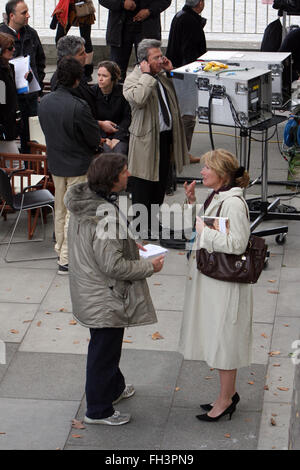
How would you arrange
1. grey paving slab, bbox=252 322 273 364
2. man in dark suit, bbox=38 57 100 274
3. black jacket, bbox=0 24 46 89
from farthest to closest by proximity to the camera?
black jacket, bbox=0 24 46 89, man in dark suit, bbox=38 57 100 274, grey paving slab, bbox=252 322 273 364

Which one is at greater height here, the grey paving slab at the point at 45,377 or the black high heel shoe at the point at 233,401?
the black high heel shoe at the point at 233,401

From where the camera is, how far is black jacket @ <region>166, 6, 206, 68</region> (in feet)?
39.1

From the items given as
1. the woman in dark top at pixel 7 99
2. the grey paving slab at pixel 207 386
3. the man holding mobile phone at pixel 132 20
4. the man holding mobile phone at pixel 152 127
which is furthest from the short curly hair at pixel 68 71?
the man holding mobile phone at pixel 132 20

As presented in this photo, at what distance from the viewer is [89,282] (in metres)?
5.76

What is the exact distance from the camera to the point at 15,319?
25.7 ft

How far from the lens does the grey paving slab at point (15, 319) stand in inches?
296

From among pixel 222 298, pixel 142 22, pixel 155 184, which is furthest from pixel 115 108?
pixel 142 22

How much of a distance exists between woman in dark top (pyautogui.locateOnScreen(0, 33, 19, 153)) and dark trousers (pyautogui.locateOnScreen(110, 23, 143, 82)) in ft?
11.7

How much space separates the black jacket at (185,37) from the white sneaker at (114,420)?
689cm

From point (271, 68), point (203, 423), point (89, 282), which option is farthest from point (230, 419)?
point (271, 68)

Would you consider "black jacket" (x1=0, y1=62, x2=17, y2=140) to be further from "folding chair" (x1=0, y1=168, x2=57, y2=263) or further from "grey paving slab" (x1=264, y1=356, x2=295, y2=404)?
"grey paving slab" (x1=264, y1=356, x2=295, y2=404)

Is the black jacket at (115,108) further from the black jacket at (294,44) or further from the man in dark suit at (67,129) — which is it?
the black jacket at (294,44)

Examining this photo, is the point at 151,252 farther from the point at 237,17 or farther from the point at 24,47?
the point at 237,17

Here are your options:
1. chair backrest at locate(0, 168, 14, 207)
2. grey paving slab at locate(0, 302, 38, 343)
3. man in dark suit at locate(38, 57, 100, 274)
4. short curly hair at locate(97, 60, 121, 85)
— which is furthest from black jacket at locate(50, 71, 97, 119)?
grey paving slab at locate(0, 302, 38, 343)
